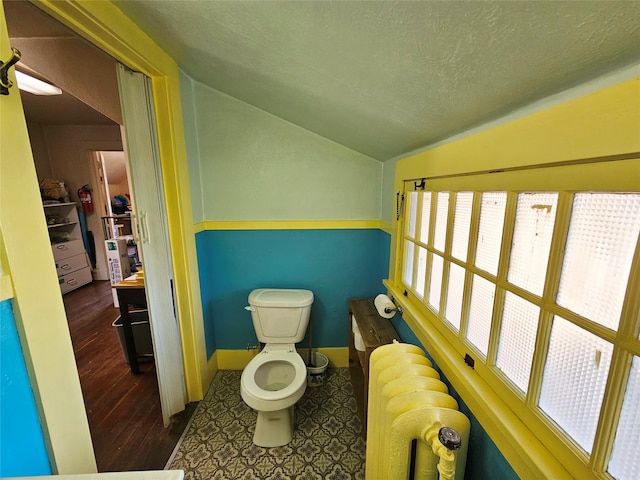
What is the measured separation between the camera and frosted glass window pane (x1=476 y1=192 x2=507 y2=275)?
787 mm

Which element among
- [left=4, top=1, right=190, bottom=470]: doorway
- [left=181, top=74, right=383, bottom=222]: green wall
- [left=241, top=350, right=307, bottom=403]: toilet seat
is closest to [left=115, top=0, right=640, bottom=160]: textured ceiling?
[left=181, top=74, right=383, bottom=222]: green wall

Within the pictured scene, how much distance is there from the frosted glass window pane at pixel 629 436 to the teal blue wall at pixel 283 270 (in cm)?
143

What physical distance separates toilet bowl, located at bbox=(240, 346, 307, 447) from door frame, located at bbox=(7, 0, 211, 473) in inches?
17.3

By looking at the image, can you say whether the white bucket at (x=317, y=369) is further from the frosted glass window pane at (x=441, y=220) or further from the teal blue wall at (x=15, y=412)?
the teal blue wall at (x=15, y=412)

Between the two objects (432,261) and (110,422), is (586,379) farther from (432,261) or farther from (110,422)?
(110,422)

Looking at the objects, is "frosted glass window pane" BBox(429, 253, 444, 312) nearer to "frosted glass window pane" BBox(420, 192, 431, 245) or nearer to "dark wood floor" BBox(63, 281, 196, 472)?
"frosted glass window pane" BBox(420, 192, 431, 245)

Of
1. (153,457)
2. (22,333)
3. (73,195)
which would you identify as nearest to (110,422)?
(153,457)

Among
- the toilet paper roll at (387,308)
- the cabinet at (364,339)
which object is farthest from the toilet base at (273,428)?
the toilet paper roll at (387,308)

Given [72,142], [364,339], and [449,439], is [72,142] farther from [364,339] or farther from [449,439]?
[449,439]

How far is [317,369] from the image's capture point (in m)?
1.99

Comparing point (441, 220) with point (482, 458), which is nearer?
point (482, 458)

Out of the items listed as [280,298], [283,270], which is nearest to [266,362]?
[280,298]

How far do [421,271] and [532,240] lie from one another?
0.69 meters

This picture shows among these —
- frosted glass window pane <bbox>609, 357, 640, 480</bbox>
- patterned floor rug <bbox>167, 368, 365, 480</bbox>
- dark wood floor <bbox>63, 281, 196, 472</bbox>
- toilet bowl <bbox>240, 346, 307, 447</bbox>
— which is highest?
frosted glass window pane <bbox>609, 357, 640, 480</bbox>
